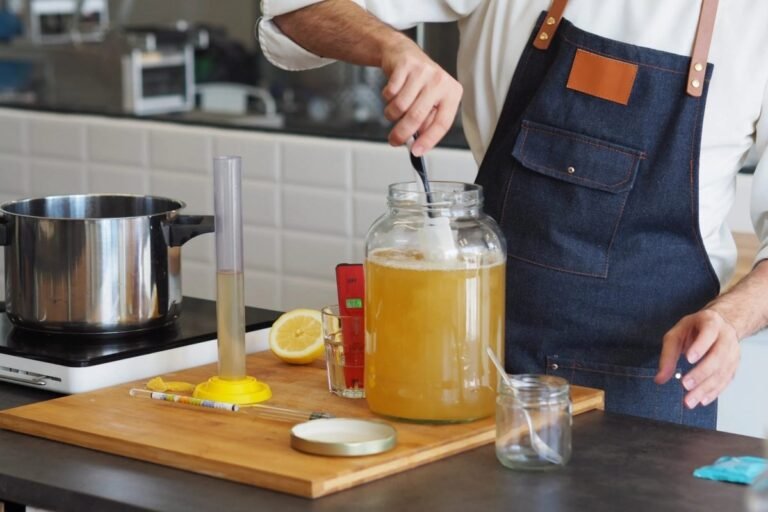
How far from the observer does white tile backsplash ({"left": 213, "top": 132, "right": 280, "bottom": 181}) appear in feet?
9.78

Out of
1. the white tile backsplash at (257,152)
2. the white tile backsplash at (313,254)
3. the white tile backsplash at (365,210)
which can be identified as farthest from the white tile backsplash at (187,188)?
the white tile backsplash at (365,210)

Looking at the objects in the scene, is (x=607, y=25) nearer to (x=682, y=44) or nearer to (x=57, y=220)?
(x=682, y=44)

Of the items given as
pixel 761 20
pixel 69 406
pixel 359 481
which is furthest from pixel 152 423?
pixel 761 20

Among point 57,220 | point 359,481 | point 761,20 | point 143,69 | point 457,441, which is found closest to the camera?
point 359,481

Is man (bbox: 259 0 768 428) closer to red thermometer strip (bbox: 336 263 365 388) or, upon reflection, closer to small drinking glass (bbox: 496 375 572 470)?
red thermometer strip (bbox: 336 263 365 388)

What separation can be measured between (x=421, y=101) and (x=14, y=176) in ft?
7.30

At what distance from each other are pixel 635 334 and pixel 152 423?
0.73 metres

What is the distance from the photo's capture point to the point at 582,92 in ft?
5.98

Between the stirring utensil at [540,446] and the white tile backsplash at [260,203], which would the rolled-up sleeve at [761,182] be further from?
the white tile backsplash at [260,203]

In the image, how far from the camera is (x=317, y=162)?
2928 mm

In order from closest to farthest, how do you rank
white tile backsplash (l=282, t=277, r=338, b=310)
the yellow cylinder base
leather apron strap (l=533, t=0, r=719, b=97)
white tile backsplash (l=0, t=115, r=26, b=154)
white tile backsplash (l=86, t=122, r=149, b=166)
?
the yellow cylinder base < leather apron strap (l=533, t=0, r=719, b=97) < white tile backsplash (l=282, t=277, r=338, b=310) < white tile backsplash (l=86, t=122, r=149, b=166) < white tile backsplash (l=0, t=115, r=26, b=154)

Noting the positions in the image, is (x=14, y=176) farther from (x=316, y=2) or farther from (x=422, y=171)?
(x=422, y=171)

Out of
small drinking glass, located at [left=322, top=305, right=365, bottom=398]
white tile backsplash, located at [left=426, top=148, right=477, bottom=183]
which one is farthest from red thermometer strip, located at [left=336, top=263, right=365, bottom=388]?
white tile backsplash, located at [left=426, top=148, right=477, bottom=183]

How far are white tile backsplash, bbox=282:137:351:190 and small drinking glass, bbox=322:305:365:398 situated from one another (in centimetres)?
132
